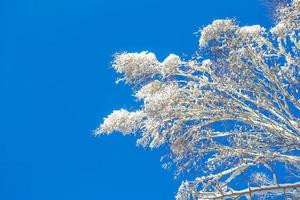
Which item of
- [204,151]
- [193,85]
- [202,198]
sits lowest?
[202,198]

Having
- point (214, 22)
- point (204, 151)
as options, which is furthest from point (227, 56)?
point (204, 151)

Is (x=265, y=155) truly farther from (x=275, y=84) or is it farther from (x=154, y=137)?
(x=154, y=137)

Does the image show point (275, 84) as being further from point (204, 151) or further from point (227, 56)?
point (204, 151)

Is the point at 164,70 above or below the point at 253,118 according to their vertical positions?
→ above

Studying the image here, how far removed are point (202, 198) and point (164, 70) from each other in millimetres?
2840

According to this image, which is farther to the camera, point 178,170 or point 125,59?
point 125,59

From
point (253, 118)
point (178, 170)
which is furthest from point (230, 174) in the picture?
point (178, 170)

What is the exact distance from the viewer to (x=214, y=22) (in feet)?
33.1

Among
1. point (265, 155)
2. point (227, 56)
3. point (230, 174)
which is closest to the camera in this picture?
point (265, 155)

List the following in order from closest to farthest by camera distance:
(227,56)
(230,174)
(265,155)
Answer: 1. (265,155)
2. (227,56)
3. (230,174)

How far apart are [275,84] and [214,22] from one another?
1.51 meters

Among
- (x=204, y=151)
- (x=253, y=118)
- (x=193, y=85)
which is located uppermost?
(x=193, y=85)

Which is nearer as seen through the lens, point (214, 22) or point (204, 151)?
point (204, 151)

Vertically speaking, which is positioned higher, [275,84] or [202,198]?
[275,84]
